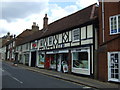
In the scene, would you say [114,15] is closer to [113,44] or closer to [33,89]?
[113,44]

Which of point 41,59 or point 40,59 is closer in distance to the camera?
point 41,59

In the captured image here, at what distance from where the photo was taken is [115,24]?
14008 mm

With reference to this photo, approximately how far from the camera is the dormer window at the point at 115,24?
540 inches

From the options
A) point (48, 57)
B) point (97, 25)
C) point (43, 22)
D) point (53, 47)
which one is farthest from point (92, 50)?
point (43, 22)

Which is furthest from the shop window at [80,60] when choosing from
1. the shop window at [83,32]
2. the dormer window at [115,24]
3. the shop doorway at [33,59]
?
the shop doorway at [33,59]

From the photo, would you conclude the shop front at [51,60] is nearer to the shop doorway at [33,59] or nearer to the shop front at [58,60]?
the shop front at [58,60]

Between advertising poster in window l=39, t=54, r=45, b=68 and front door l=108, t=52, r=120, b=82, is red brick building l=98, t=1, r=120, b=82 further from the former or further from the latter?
advertising poster in window l=39, t=54, r=45, b=68

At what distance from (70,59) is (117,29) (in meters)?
7.72

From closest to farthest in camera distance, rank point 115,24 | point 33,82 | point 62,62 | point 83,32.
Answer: point 33,82, point 115,24, point 83,32, point 62,62

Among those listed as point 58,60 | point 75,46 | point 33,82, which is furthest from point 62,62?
point 33,82

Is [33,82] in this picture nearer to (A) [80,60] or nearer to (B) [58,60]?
(A) [80,60]

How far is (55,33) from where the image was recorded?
24.0 m

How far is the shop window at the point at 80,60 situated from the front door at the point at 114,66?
371 centimetres

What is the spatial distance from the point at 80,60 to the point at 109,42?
16.8 ft
